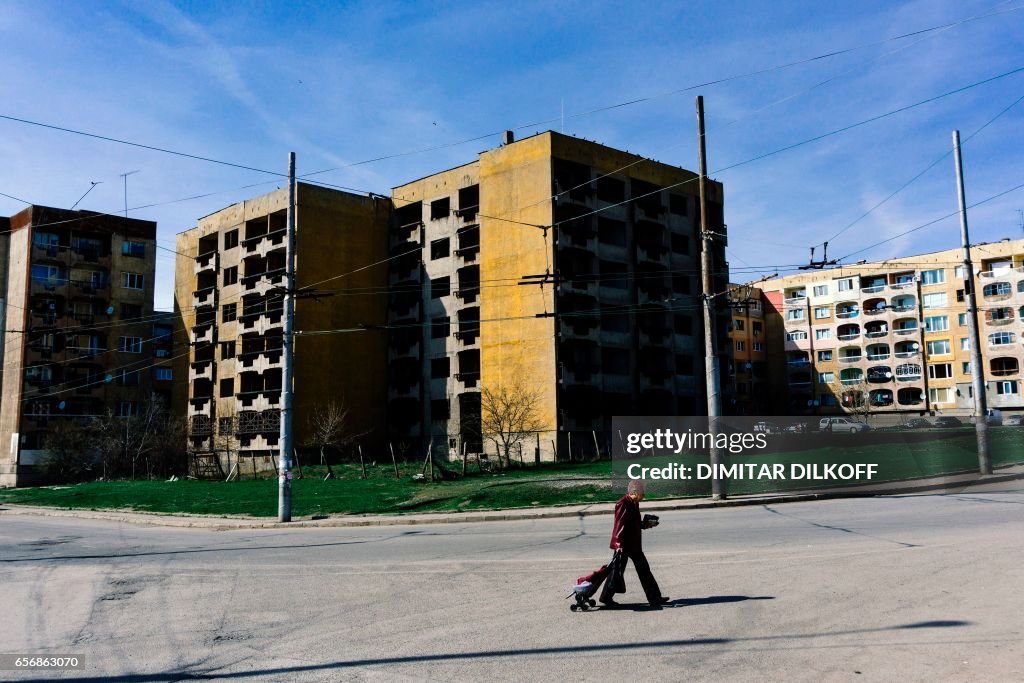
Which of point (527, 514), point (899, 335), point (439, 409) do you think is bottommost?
point (527, 514)

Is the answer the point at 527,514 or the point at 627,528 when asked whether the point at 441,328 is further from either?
the point at 627,528

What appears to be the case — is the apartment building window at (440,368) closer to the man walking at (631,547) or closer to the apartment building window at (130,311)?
the apartment building window at (130,311)

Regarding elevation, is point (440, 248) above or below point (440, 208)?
below

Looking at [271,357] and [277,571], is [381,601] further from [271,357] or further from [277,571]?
[271,357]

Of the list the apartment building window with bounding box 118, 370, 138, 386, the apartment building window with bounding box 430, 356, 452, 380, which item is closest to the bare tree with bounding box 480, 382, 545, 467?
the apartment building window with bounding box 430, 356, 452, 380

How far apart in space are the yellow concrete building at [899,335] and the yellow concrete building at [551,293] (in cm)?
2824

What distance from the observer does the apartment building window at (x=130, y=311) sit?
245 ft

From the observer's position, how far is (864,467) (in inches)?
949

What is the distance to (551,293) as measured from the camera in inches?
2007

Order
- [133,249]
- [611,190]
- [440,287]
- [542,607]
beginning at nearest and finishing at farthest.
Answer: [542,607], [611,190], [440,287], [133,249]

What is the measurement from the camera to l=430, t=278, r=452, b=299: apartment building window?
59.1 meters

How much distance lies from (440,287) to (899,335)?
49.8 metres

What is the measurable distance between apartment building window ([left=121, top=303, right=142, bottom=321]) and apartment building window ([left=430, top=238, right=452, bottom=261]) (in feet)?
107

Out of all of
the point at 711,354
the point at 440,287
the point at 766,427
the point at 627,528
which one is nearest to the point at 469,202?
the point at 440,287
